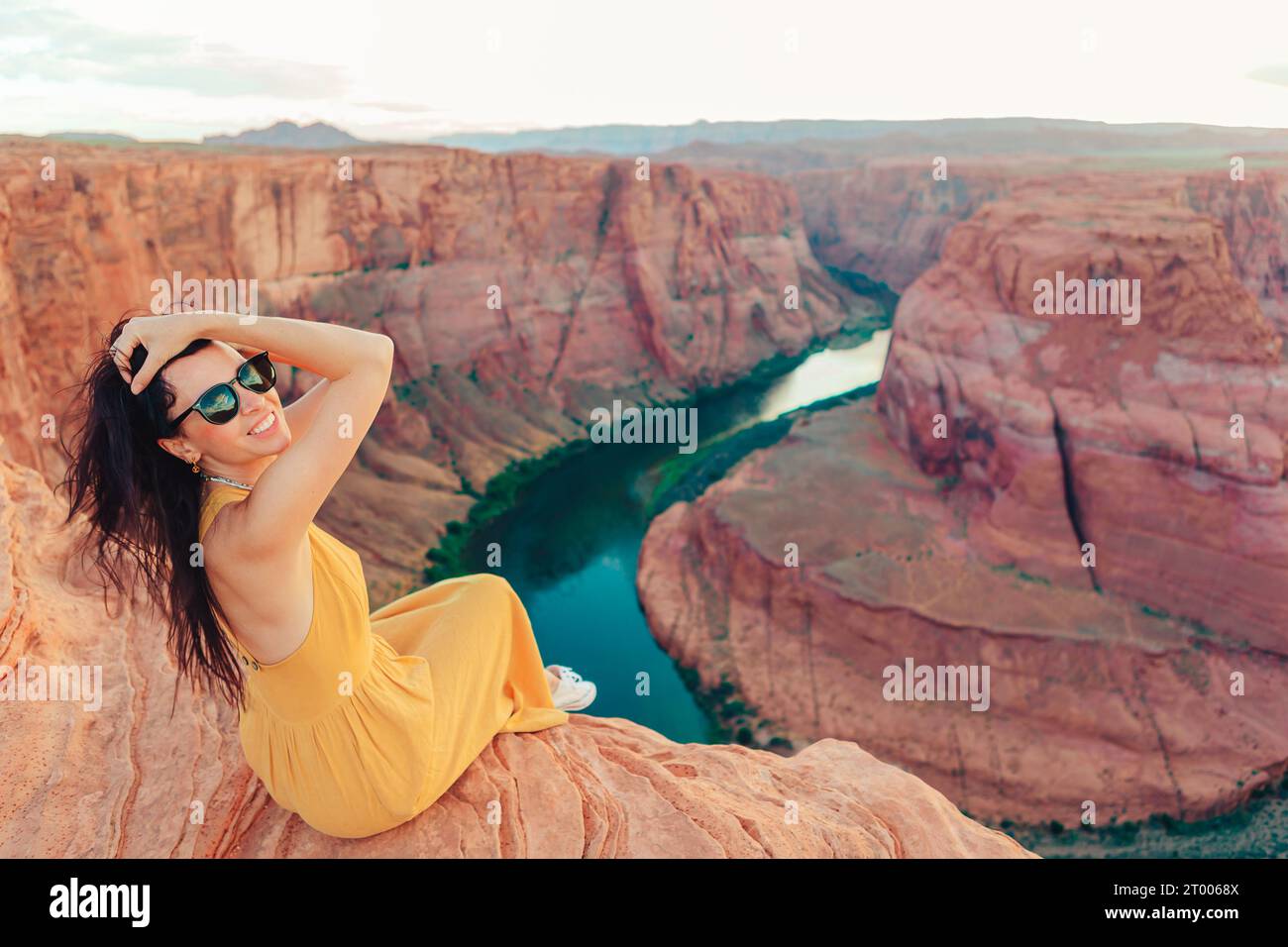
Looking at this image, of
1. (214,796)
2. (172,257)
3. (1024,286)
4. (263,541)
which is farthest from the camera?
(172,257)

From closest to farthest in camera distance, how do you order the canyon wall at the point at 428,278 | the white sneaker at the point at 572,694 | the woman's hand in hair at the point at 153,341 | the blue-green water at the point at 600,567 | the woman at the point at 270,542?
1. the woman's hand in hair at the point at 153,341
2. the woman at the point at 270,542
3. the white sneaker at the point at 572,694
4. the blue-green water at the point at 600,567
5. the canyon wall at the point at 428,278

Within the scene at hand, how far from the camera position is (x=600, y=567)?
26.3 metres

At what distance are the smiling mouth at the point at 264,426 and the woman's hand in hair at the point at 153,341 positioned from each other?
0.40m

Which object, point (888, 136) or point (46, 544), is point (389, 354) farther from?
point (888, 136)

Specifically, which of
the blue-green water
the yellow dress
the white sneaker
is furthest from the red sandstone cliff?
the blue-green water

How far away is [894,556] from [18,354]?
69.5ft

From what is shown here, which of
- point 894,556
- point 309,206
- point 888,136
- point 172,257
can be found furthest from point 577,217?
point 888,136

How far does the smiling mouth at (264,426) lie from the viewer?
3.27m

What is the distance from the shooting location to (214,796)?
170 inches

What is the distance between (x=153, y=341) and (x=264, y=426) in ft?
1.63

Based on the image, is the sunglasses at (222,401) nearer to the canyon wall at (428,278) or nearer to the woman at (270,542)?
the woman at (270,542)

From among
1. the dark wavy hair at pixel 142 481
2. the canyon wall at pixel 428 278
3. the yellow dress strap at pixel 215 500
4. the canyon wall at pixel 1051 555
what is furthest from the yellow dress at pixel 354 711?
the canyon wall at pixel 1051 555

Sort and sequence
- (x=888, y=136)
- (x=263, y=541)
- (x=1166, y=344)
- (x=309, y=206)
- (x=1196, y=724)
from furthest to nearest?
(x=888, y=136) < (x=309, y=206) < (x=1166, y=344) < (x=1196, y=724) < (x=263, y=541)

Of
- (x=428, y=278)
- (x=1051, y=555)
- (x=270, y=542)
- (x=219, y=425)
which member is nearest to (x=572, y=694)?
(x=270, y=542)
